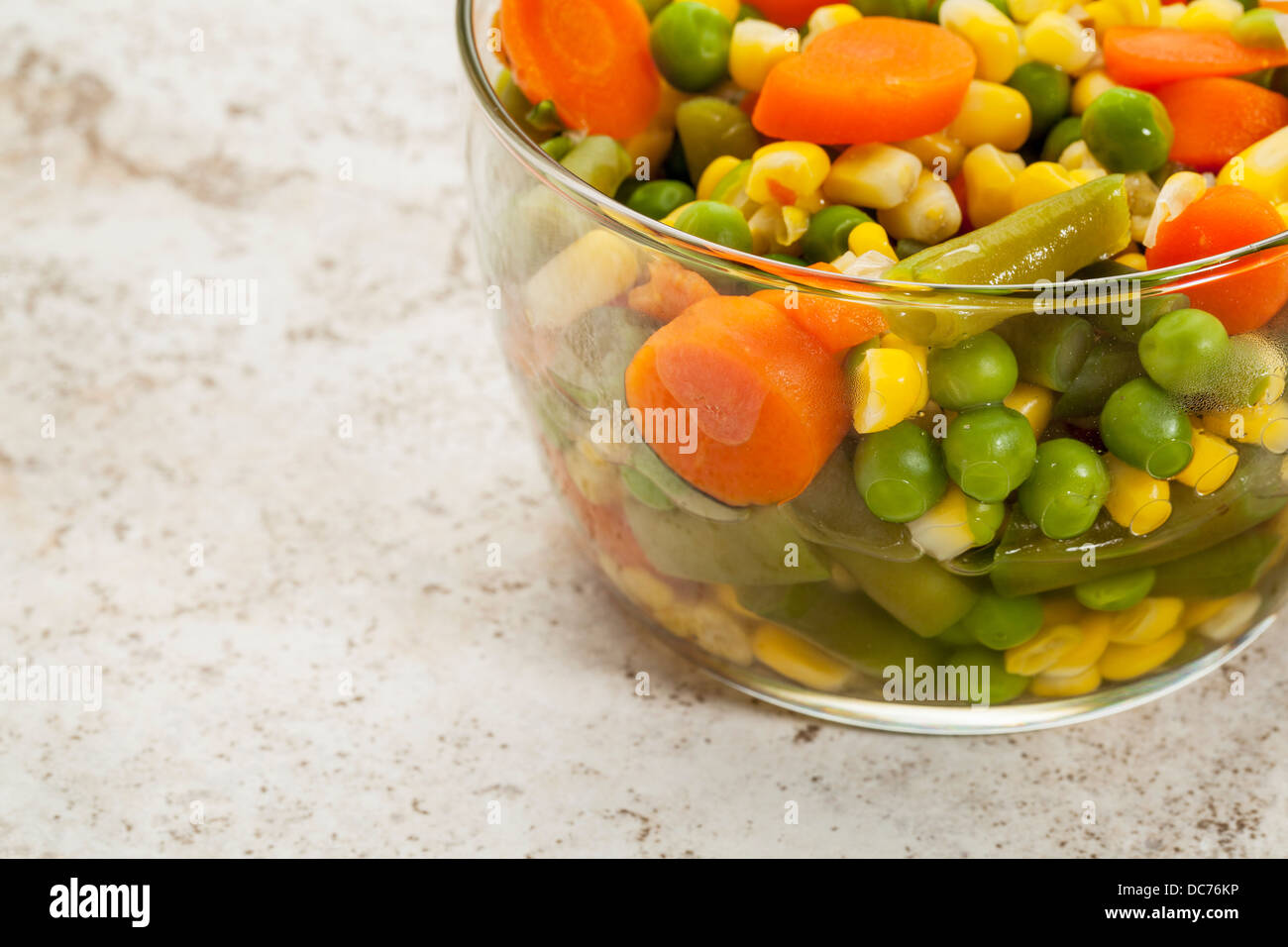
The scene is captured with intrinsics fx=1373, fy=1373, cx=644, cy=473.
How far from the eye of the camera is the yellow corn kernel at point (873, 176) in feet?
3.14

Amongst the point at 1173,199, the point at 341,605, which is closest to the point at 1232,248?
the point at 1173,199

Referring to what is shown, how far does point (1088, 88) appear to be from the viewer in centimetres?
105

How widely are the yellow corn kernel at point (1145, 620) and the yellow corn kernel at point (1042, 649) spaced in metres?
0.03

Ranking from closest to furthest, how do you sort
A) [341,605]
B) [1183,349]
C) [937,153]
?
[1183,349] → [937,153] → [341,605]

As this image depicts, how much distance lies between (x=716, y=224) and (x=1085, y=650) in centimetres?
41

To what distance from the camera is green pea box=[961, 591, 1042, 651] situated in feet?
3.05

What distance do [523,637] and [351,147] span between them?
0.85m

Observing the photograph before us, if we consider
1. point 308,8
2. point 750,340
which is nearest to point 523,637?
point 750,340

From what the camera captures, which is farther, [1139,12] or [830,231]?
[1139,12]

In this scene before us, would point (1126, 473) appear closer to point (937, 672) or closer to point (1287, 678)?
point (937, 672)

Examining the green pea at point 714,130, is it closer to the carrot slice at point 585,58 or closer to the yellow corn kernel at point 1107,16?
the carrot slice at point 585,58

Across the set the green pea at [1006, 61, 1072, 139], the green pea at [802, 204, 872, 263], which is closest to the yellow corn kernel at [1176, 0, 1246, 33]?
the green pea at [1006, 61, 1072, 139]

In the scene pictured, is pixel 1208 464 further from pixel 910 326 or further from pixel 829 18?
pixel 829 18

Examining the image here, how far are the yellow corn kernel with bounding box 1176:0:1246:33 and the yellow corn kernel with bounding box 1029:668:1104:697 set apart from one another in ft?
1.64
